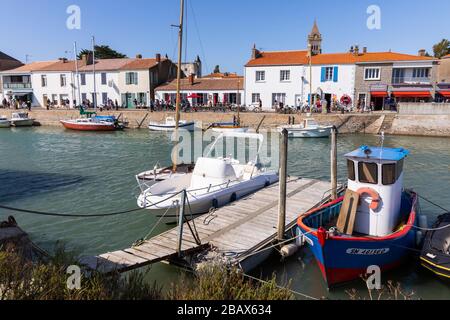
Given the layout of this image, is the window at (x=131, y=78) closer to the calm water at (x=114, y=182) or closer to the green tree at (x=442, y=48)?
the calm water at (x=114, y=182)

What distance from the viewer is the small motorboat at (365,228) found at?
29.9 feet

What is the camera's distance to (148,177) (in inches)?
654

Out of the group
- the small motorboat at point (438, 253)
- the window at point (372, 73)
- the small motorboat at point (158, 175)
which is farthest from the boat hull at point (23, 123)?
the small motorboat at point (438, 253)

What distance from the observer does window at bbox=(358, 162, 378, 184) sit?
9.95 metres

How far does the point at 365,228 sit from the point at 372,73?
3885 cm

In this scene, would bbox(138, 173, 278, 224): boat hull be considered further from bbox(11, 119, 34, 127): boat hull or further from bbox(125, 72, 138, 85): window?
bbox(11, 119, 34, 127): boat hull

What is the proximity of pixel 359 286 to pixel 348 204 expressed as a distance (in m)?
2.15

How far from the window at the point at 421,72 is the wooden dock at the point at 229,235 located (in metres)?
35.8

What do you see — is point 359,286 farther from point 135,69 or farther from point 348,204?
point 135,69

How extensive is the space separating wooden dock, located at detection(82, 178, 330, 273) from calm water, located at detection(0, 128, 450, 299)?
2.33 ft

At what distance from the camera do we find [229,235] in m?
10.9

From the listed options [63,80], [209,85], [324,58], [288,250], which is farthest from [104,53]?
[288,250]

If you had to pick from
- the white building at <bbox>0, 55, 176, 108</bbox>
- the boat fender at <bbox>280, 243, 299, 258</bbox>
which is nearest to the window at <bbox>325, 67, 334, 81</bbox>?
the white building at <bbox>0, 55, 176, 108</bbox>

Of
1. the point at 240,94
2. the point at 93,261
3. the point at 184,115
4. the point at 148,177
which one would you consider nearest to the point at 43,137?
the point at 184,115
